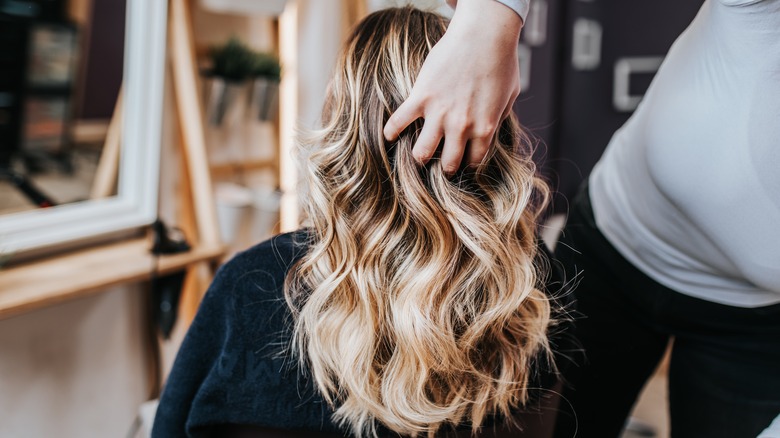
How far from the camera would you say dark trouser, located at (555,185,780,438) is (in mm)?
875

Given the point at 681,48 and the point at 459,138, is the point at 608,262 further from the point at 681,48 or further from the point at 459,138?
the point at 459,138

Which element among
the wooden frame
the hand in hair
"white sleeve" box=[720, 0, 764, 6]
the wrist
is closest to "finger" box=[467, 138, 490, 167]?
the hand in hair

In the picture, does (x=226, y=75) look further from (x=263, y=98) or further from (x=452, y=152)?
(x=452, y=152)

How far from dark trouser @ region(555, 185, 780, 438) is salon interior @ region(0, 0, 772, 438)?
0.79ft

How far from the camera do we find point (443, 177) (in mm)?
657

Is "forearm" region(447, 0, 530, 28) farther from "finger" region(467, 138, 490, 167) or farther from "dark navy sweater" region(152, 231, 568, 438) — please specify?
"dark navy sweater" region(152, 231, 568, 438)

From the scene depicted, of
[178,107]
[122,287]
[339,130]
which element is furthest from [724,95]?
[122,287]

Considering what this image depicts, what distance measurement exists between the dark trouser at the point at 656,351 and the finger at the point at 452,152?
0.47 m

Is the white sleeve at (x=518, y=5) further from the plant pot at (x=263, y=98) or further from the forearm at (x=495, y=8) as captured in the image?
the plant pot at (x=263, y=98)

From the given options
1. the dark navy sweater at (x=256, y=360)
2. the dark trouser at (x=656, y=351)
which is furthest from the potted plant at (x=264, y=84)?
the dark navy sweater at (x=256, y=360)

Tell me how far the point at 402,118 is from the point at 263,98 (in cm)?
124

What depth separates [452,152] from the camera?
615mm

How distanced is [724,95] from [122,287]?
139cm

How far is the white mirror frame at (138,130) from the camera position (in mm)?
1397
